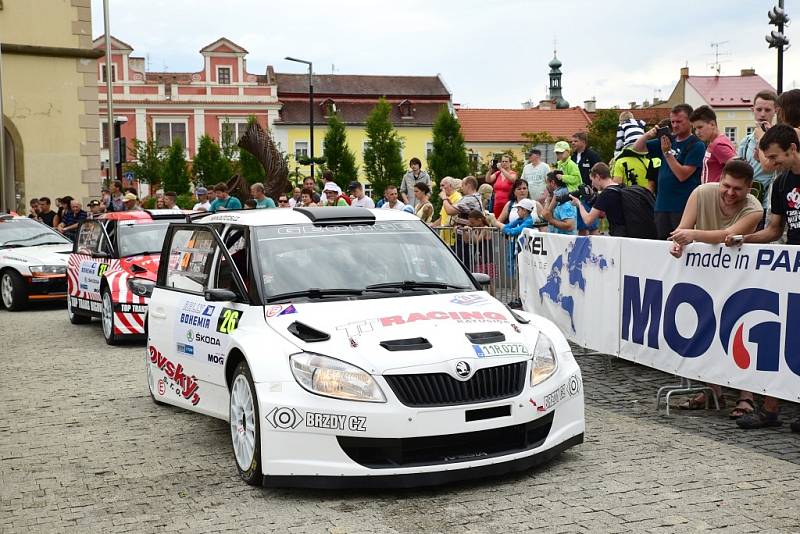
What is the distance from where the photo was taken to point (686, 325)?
8.06 m

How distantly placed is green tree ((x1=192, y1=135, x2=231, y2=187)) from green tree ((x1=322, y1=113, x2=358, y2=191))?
7.07 meters

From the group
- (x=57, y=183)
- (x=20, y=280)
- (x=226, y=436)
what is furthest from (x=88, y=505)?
(x=57, y=183)

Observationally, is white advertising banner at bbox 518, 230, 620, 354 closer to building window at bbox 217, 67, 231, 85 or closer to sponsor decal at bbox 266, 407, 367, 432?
sponsor decal at bbox 266, 407, 367, 432

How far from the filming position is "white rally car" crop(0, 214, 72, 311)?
1859 centimetres

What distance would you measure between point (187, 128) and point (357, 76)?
664 inches

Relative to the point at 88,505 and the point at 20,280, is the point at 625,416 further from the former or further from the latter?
the point at 20,280

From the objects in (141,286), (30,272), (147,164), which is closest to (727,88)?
(147,164)

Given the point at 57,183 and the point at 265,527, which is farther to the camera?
the point at 57,183

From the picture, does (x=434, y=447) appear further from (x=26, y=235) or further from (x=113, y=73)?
(x=113, y=73)

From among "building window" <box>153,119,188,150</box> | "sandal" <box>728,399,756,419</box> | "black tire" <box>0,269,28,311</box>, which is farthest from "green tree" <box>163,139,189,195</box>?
"sandal" <box>728,399,756,419</box>

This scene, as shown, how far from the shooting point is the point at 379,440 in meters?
5.69

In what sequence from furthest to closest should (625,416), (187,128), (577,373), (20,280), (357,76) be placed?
(357,76) → (187,128) → (20,280) → (625,416) → (577,373)

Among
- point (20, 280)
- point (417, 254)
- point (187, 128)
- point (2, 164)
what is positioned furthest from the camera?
point (187, 128)

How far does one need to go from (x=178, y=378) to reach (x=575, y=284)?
4282 millimetres
